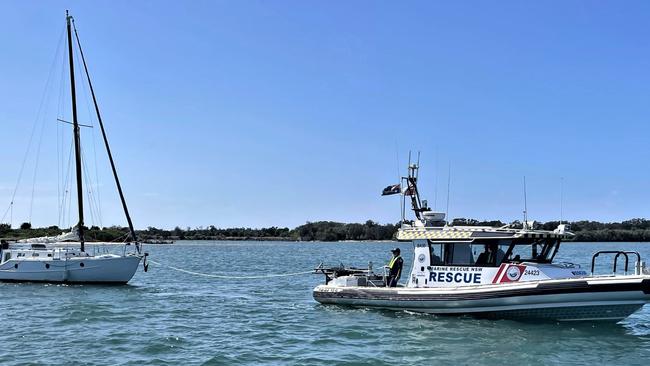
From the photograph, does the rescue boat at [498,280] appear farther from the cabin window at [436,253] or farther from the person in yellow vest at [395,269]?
the person in yellow vest at [395,269]

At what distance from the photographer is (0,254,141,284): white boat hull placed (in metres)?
33.9

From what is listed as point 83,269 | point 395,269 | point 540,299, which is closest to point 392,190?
point 395,269

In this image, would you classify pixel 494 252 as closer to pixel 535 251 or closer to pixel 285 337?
pixel 535 251

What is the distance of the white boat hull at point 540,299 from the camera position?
1772cm

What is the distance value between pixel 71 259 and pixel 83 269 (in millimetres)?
932

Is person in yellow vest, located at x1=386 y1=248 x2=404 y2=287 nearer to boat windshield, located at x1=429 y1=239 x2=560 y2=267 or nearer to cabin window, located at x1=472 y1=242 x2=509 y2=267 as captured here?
boat windshield, located at x1=429 y1=239 x2=560 y2=267

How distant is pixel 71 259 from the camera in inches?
1347

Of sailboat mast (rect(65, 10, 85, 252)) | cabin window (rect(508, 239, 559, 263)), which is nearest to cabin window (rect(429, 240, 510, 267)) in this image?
cabin window (rect(508, 239, 559, 263))

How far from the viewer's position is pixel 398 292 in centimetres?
2105

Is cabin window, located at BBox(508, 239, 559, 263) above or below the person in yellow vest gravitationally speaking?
above

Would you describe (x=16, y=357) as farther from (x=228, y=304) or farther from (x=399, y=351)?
(x=228, y=304)

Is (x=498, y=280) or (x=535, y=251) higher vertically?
(x=535, y=251)

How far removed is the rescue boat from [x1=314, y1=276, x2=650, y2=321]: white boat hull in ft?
0.08

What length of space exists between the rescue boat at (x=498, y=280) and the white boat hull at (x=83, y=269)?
16156 mm
